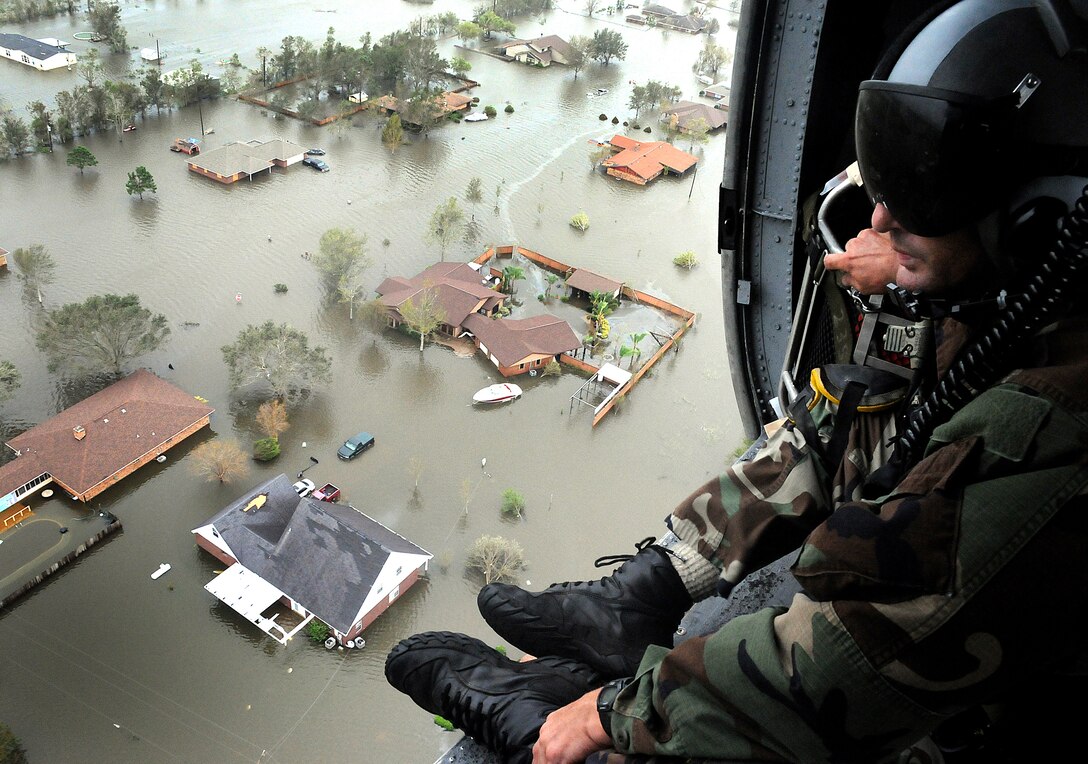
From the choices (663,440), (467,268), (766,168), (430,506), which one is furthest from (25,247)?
(766,168)

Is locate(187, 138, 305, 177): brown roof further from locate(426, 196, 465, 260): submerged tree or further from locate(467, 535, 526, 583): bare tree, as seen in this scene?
locate(467, 535, 526, 583): bare tree

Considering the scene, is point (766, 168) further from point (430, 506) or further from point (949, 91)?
point (430, 506)

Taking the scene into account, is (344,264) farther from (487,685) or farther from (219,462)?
(487,685)

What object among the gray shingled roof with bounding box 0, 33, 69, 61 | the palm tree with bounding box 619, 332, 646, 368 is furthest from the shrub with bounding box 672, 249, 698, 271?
the gray shingled roof with bounding box 0, 33, 69, 61

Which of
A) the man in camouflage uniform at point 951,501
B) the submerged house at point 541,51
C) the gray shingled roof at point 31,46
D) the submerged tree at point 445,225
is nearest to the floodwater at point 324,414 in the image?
the submerged tree at point 445,225

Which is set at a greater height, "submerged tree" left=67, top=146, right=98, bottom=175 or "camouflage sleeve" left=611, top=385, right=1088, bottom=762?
"camouflage sleeve" left=611, top=385, right=1088, bottom=762

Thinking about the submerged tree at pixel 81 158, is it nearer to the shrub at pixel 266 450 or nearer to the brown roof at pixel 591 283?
the shrub at pixel 266 450

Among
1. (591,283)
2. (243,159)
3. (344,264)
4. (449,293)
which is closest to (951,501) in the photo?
(449,293)
